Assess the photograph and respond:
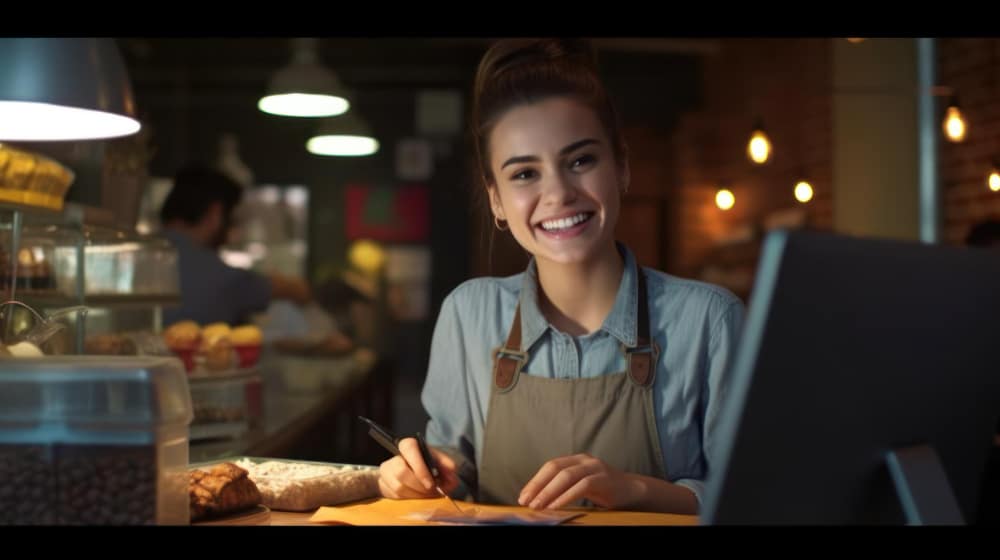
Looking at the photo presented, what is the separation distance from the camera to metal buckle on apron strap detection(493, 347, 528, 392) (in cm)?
211

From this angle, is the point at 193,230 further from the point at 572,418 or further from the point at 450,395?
the point at 572,418

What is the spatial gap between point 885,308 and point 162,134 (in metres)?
10.2

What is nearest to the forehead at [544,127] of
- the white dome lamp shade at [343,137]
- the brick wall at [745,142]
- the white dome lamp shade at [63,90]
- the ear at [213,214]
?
the white dome lamp shade at [63,90]

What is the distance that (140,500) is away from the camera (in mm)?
1419

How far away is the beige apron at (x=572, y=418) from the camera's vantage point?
2.03 metres

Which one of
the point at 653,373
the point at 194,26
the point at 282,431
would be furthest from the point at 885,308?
the point at 282,431

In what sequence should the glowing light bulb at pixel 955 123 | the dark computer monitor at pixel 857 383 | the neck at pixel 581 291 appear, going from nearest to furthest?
the dark computer monitor at pixel 857 383
the neck at pixel 581 291
the glowing light bulb at pixel 955 123

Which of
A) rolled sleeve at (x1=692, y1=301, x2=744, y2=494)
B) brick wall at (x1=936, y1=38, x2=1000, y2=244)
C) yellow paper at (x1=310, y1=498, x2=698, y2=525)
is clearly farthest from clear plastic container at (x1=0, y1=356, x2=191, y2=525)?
brick wall at (x1=936, y1=38, x2=1000, y2=244)

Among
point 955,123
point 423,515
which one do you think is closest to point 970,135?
point 955,123

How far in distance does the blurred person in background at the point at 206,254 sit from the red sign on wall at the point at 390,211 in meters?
5.52

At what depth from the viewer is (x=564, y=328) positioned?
7.10 ft

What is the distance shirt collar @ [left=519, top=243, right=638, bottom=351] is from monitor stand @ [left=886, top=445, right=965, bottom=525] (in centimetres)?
89

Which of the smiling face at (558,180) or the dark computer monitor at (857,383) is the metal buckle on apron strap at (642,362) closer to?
the smiling face at (558,180)

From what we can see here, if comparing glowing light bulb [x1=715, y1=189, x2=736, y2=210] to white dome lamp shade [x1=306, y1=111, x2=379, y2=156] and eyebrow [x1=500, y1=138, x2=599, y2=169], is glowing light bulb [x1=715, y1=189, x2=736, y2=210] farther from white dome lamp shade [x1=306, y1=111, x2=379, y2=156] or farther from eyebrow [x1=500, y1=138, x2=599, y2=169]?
white dome lamp shade [x1=306, y1=111, x2=379, y2=156]
